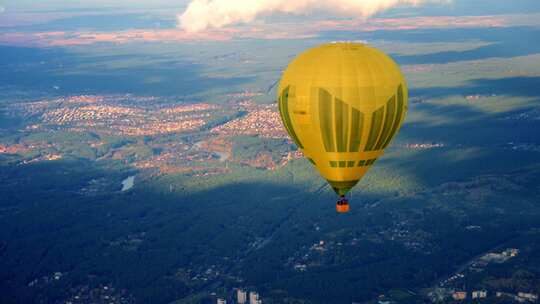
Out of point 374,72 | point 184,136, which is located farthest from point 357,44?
point 184,136

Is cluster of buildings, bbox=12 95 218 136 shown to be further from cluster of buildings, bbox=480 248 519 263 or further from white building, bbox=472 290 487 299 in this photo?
white building, bbox=472 290 487 299

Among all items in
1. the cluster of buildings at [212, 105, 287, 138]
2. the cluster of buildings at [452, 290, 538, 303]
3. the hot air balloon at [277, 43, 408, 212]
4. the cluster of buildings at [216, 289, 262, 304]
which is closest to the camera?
the hot air balloon at [277, 43, 408, 212]

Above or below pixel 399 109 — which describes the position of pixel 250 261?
below

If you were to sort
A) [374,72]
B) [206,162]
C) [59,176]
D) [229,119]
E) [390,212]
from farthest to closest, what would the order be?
[229,119]
[206,162]
[59,176]
[390,212]
[374,72]

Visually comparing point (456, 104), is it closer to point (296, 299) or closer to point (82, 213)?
point (82, 213)

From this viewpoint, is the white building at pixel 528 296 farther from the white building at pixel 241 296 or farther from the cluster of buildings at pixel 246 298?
the white building at pixel 241 296

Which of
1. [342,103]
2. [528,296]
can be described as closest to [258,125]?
[528,296]

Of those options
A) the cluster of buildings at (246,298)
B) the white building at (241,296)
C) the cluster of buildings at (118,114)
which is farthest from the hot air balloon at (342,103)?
the cluster of buildings at (118,114)

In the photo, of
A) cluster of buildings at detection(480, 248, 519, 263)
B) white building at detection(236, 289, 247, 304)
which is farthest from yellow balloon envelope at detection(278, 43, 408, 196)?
cluster of buildings at detection(480, 248, 519, 263)
